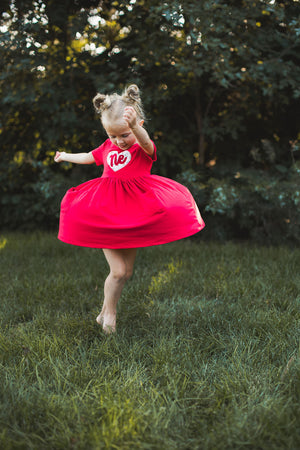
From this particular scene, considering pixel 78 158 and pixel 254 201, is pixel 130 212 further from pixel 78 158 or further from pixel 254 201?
pixel 254 201

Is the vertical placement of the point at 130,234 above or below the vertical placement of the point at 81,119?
below

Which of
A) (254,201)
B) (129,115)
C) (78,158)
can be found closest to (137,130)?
(129,115)

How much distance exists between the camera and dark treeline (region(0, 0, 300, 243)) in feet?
15.1

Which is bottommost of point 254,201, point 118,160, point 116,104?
point 254,201

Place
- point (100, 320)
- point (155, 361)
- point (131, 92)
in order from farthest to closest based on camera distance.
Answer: point (100, 320)
point (131, 92)
point (155, 361)

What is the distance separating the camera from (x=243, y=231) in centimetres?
574

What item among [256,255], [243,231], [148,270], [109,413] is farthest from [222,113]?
[109,413]

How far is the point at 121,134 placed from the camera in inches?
95.8

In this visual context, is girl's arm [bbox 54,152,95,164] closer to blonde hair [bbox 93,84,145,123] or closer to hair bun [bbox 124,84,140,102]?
blonde hair [bbox 93,84,145,123]

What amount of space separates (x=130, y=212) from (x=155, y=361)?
0.80 m

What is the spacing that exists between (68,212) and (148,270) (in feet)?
5.60

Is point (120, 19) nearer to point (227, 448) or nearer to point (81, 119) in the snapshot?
point (81, 119)

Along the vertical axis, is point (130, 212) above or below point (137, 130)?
below

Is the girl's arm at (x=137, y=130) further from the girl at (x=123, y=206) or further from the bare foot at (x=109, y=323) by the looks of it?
the bare foot at (x=109, y=323)
